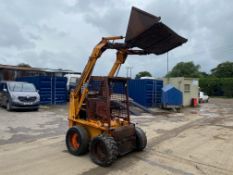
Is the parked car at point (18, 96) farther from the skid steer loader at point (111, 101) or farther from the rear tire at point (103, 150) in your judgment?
the rear tire at point (103, 150)

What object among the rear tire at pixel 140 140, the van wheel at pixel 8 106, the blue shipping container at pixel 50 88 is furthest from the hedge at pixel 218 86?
the rear tire at pixel 140 140

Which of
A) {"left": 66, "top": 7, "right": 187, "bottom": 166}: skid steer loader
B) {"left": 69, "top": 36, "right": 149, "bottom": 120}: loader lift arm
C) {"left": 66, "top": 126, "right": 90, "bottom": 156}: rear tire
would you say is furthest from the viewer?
{"left": 69, "top": 36, "right": 149, "bottom": 120}: loader lift arm

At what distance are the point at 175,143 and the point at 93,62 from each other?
3478 millimetres

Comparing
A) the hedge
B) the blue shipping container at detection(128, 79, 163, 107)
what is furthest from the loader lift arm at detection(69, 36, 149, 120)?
the hedge

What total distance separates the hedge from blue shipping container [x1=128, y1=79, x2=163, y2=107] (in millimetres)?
21874

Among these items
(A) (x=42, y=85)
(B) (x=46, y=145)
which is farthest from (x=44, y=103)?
(B) (x=46, y=145)

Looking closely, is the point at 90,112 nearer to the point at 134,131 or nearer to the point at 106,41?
the point at 134,131

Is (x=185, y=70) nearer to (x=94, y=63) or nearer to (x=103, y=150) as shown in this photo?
(x=94, y=63)

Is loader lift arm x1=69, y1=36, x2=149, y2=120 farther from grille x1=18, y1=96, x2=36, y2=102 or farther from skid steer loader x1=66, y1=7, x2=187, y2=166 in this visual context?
grille x1=18, y1=96, x2=36, y2=102

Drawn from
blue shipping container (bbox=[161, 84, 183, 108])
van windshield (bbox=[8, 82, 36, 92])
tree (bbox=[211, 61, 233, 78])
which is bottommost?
blue shipping container (bbox=[161, 84, 183, 108])

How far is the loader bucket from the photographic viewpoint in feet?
17.0

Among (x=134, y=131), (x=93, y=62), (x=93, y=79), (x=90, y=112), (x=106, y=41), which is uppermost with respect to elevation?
(x=106, y=41)

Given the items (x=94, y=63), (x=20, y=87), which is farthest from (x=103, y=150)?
(x=20, y=87)

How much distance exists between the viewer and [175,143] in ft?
24.8
